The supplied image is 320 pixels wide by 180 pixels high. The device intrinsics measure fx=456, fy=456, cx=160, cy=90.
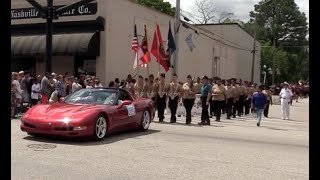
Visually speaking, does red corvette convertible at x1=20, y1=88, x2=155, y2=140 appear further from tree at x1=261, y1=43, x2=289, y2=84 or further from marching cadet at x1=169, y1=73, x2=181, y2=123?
tree at x1=261, y1=43, x2=289, y2=84

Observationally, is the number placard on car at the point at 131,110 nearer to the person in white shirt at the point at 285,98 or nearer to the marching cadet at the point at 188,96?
the marching cadet at the point at 188,96

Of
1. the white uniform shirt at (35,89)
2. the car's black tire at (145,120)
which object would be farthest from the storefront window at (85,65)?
the car's black tire at (145,120)

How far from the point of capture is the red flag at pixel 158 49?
20797mm

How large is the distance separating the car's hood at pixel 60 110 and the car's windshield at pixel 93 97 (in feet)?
1.54

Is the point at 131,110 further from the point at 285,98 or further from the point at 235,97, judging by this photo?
the point at 285,98

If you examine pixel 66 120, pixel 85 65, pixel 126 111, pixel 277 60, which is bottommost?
pixel 66 120

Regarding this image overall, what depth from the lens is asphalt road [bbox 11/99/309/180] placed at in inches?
279

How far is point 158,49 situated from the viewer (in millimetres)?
21328

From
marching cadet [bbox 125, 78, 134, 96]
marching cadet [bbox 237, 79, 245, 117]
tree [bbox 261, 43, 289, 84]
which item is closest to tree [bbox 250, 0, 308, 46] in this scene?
tree [bbox 261, 43, 289, 84]

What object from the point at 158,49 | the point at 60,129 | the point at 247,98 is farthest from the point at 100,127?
the point at 247,98

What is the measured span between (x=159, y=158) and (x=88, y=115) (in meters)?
2.37

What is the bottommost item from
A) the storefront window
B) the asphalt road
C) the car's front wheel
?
the asphalt road
